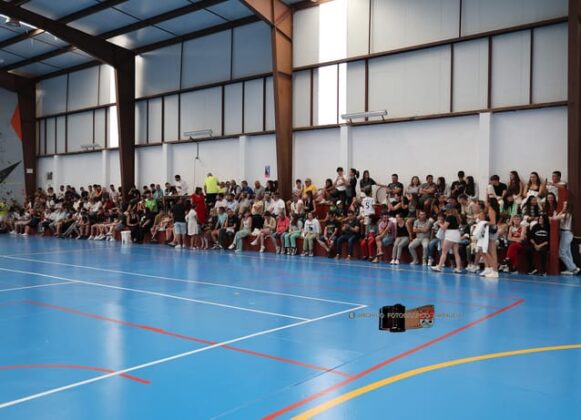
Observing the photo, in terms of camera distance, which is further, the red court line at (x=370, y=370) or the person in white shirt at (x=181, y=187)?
the person in white shirt at (x=181, y=187)

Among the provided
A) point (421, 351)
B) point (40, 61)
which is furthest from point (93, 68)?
point (421, 351)

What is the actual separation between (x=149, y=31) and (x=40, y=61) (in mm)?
8530

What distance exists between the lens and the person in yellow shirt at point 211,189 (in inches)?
845

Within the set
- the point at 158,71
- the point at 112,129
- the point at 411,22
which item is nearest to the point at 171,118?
the point at 158,71

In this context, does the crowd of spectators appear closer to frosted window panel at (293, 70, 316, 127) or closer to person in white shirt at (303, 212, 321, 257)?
person in white shirt at (303, 212, 321, 257)

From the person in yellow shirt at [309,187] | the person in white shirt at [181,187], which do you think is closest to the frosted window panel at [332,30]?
the person in yellow shirt at [309,187]

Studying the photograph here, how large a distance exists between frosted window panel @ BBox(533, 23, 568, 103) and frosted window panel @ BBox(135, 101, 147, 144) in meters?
17.4

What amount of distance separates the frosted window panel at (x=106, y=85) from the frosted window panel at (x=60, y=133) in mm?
3809

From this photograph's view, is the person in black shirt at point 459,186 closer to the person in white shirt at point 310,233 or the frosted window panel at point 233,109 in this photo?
the person in white shirt at point 310,233

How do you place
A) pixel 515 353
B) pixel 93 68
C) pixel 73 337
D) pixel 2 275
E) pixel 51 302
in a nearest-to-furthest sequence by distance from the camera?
pixel 515 353 → pixel 73 337 → pixel 51 302 → pixel 2 275 → pixel 93 68

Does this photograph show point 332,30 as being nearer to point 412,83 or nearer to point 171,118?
point 412,83

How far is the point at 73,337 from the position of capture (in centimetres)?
640

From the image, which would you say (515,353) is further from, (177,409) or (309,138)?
(309,138)

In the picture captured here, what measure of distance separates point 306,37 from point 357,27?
6.97ft
